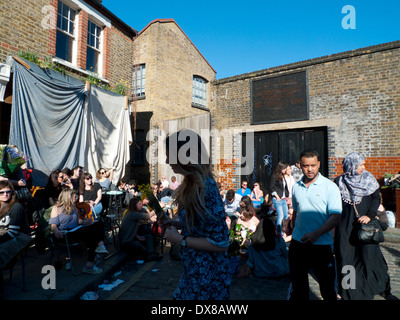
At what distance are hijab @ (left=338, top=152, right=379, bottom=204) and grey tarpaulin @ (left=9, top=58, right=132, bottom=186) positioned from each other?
6479 mm

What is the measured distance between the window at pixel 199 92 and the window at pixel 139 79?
285cm

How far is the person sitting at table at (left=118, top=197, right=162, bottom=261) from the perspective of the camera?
5203mm

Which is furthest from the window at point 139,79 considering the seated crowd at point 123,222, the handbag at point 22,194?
the handbag at point 22,194

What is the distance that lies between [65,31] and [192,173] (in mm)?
8878

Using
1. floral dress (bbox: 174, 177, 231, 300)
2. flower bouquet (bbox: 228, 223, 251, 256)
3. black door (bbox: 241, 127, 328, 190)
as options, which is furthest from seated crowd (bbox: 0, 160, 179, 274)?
black door (bbox: 241, 127, 328, 190)

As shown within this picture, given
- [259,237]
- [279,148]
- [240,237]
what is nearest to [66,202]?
[240,237]

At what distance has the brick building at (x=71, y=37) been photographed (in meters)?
6.75

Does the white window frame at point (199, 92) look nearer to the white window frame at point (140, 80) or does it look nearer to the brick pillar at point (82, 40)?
the white window frame at point (140, 80)

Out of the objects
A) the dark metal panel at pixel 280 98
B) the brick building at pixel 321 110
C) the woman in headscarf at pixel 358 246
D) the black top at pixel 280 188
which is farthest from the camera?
the dark metal panel at pixel 280 98

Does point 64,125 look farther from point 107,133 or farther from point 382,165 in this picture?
point 382,165
